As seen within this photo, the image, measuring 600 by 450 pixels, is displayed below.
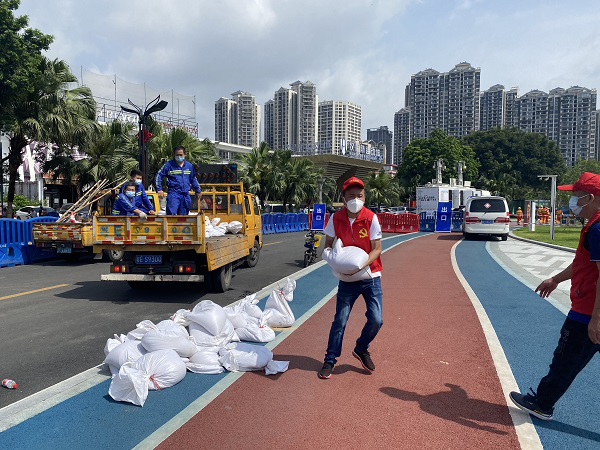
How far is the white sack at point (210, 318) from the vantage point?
16.8ft

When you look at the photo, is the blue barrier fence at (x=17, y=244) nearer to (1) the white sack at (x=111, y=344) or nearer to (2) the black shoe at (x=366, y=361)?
(1) the white sack at (x=111, y=344)

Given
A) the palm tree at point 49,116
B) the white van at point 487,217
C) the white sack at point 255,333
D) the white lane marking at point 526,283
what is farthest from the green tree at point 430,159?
the white sack at point 255,333

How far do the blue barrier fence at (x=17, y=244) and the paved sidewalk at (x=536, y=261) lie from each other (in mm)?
13221

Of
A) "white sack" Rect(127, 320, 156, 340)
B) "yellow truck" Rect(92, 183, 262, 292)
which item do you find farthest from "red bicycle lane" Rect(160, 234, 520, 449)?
"yellow truck" Rect(92, 183, 262, 292)

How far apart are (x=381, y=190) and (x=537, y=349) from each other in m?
50.3

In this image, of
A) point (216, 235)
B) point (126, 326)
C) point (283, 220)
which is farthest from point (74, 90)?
point (126, 326)

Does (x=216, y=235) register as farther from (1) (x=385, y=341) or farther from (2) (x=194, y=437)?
(2) (x=194, y=437)

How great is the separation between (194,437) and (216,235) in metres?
6.54

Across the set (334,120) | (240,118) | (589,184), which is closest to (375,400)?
(589,184)

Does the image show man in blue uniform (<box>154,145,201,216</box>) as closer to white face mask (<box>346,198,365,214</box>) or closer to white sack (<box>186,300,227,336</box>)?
white sack (<box>186,300,227,336</box>)

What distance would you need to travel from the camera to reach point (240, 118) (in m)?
105

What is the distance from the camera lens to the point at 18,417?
11.9 feet

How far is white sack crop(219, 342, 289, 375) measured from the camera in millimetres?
4559

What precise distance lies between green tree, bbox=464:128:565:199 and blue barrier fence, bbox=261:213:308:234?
46305mm
